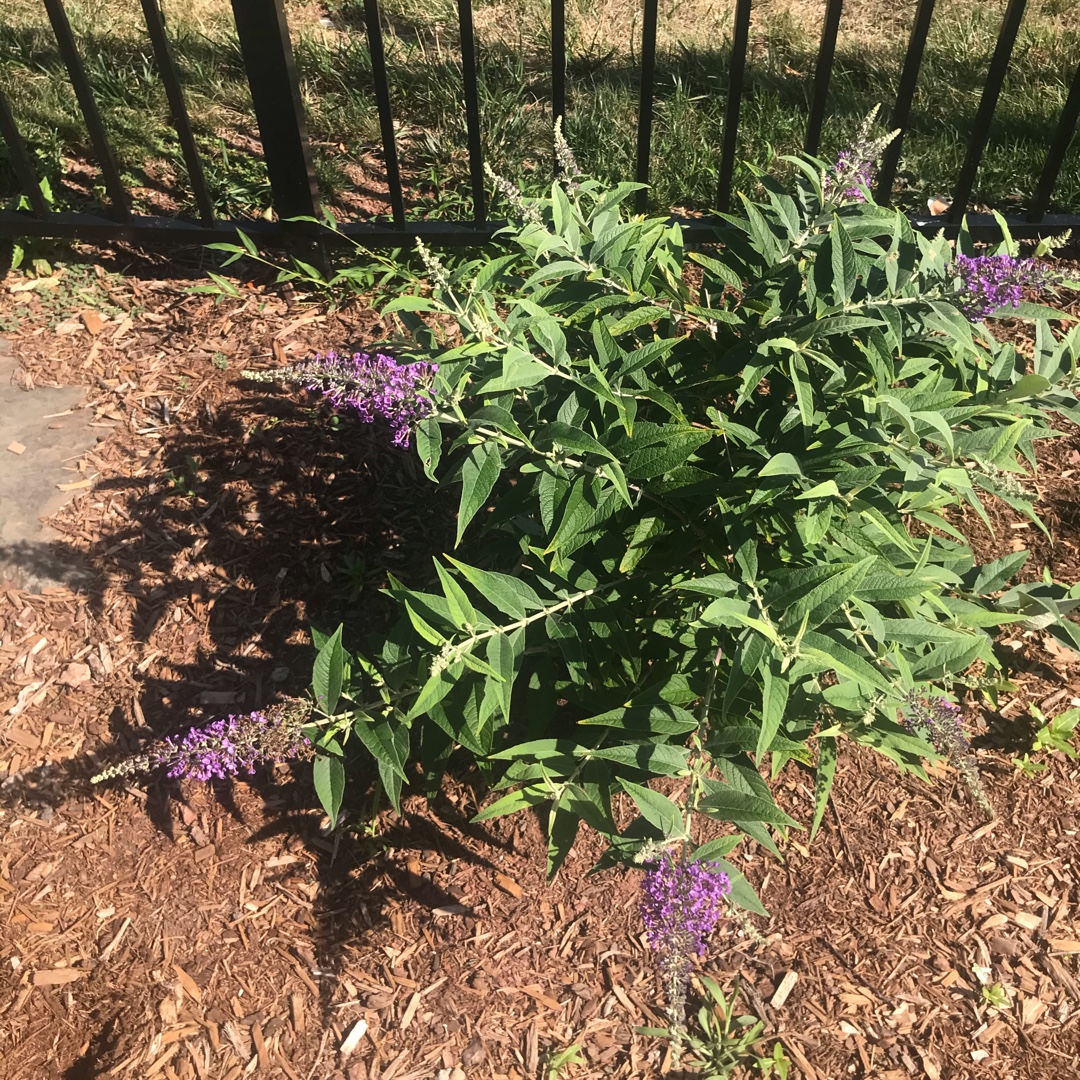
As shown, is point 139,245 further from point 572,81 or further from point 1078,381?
point 1078,381

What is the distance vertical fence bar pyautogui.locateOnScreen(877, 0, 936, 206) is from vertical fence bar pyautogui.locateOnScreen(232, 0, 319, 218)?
233 cm

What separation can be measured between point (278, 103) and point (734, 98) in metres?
1.85

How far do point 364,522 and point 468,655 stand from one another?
158 centimetres

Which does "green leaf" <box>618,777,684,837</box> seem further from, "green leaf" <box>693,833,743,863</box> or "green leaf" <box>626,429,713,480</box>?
"green leaf" <box>626,429,713,480</box>

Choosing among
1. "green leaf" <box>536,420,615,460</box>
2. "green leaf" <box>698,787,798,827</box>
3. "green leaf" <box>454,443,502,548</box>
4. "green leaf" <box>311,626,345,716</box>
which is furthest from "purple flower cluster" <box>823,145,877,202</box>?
"green leaf" <box>311,626,345,716</box>

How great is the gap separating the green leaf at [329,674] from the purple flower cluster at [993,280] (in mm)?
1463

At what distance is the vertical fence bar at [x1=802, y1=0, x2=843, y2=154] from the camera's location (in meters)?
3.78

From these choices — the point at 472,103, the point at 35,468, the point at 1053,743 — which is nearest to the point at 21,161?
the point at 35,468

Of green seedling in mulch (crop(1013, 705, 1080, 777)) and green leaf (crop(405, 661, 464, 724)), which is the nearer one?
green leaf (crop(405, 661, 464, 724))

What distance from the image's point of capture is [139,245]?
4469mm

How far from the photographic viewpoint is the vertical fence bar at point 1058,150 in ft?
12.9

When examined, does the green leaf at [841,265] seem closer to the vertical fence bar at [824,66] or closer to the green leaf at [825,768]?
the green leaf at [825,768]

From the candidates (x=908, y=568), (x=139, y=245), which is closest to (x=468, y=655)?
(x=908, y=568)

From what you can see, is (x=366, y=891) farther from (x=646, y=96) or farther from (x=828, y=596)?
(x=646, y=96)
